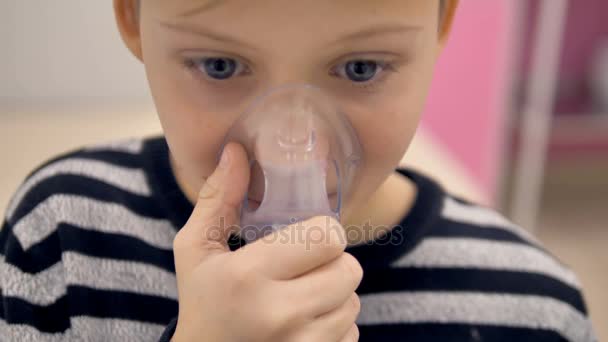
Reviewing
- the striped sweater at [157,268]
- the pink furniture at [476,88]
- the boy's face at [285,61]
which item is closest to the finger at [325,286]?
the boy's face at [285,61]

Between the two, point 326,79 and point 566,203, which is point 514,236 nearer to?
point 326,79

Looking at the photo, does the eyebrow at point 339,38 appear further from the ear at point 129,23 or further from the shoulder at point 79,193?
the shoulder at point 79,193

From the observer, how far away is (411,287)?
25.5 inches

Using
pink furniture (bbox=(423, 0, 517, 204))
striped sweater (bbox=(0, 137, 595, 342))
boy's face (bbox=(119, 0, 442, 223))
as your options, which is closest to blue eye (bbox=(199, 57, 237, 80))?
boy's face (bbox=(119, 0, 442, 223))

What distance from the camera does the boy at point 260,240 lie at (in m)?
0.40

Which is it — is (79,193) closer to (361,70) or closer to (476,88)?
(361,70)

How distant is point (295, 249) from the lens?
0.38 m

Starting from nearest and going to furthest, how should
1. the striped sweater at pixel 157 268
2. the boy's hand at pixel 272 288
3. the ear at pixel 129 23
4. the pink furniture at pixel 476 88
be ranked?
the boy's hand at pixel 272 288 → the ear at pixel 129 23 → the striped sweater at pixel 157 268 → the pink furniture at pixel 476 88

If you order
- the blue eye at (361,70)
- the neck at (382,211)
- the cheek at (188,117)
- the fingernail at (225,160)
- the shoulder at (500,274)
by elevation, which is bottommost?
the shoulder at (500,274)

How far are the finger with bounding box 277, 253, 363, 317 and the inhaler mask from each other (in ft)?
0.14

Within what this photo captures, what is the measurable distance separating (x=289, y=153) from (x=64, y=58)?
Answer: 84 centimetres

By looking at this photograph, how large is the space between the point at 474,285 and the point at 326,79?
0.34 meters

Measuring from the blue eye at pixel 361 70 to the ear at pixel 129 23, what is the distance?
0.17 metres

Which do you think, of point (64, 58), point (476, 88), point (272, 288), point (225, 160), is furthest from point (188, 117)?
point (476, 88)
